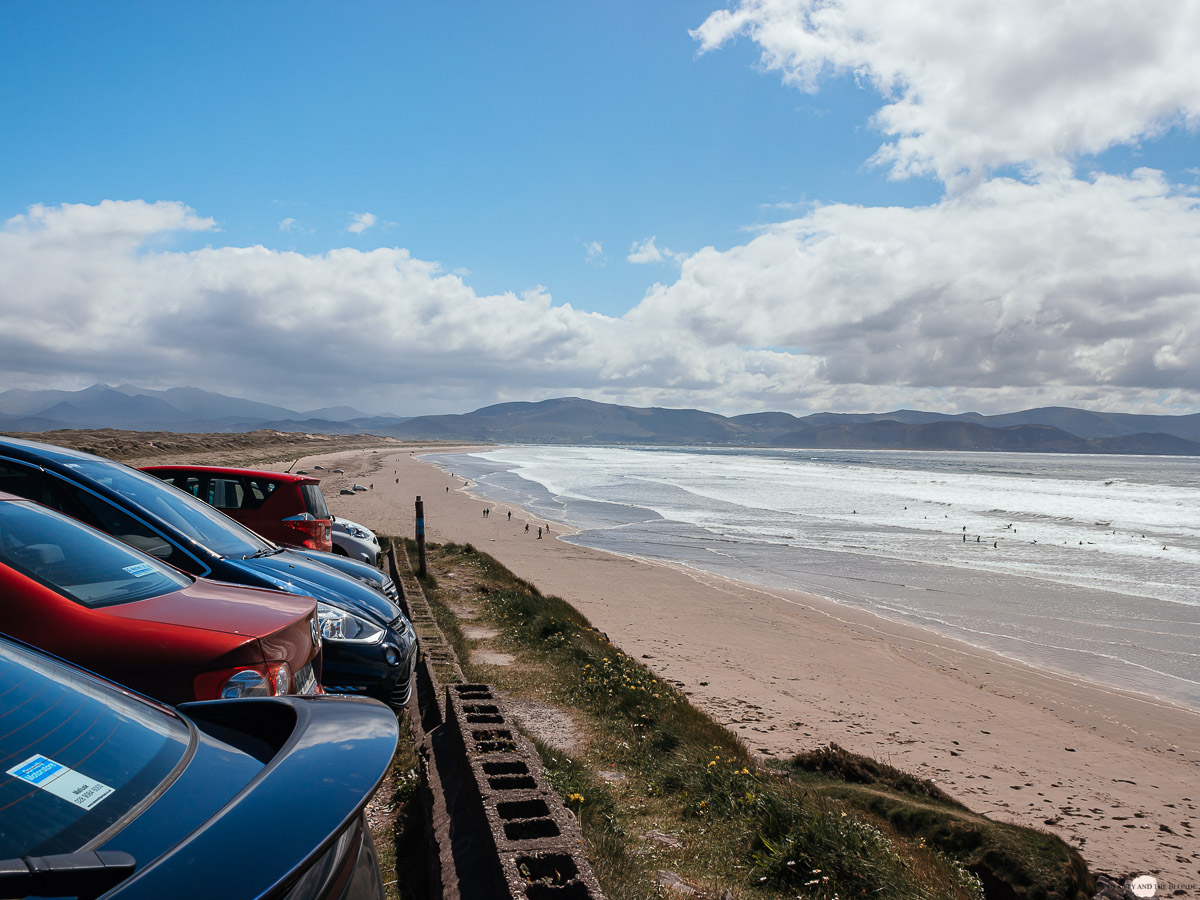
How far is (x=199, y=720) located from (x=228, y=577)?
300 centimetres

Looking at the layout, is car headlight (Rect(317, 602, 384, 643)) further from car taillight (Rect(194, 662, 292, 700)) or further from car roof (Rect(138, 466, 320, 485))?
car roof (Rect(138, 466, 320, 485))

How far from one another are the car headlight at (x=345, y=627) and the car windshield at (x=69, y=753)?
3160mm

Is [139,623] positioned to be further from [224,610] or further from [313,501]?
[313,501]

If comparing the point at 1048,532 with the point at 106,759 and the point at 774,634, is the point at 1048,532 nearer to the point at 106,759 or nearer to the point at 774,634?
the point at 774,634

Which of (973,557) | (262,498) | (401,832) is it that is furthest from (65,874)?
(973,557)

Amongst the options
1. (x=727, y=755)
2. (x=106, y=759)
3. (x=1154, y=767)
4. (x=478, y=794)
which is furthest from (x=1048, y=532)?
(x=106, y=759)

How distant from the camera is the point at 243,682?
2.98 meters

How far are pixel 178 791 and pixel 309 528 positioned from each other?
25.0 feet

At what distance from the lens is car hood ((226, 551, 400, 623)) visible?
202 inches

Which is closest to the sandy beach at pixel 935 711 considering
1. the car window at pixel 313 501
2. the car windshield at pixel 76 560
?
the car window at pixel 313 501

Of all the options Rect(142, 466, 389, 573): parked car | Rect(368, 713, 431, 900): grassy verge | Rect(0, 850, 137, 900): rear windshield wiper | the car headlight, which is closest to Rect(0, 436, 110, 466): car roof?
the car headlight

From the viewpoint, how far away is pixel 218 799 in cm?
170

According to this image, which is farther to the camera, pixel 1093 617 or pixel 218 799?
pixel 1093 617

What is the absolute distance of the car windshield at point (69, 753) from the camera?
1435mm
